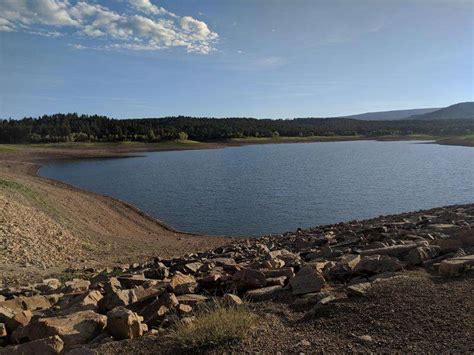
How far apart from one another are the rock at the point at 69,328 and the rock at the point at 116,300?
661mm

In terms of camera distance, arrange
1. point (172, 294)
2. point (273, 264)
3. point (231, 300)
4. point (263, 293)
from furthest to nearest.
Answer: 1. point (273, 264)
2. point (263, 293)
3. point (172, 294)
4. point (231, 300)

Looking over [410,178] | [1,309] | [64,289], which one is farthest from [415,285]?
[410,178]

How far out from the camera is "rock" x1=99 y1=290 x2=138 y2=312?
6.17 meters

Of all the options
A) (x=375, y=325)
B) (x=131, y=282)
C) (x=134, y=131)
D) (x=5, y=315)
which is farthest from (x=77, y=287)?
(x=134, y=131)

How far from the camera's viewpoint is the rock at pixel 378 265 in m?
6.86

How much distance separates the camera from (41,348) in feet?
15.3

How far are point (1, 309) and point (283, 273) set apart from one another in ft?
14.1

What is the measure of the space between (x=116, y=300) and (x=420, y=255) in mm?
5026

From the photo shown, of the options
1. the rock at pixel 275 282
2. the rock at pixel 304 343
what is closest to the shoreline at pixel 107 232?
the rock at pixel 275 282

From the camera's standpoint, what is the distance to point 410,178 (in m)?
41.0

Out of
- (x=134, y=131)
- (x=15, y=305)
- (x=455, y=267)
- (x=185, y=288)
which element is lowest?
(x=15, y=305)

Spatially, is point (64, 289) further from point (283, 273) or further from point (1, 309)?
point (283, 273)

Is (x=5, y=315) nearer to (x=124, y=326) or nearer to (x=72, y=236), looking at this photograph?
(x=124, y=326)

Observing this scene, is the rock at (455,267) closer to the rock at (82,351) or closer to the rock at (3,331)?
the rock at (82,351)
